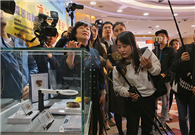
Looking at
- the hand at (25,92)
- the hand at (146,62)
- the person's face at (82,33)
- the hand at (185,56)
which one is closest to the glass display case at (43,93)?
the hand at (25,92)

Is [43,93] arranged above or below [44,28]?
below

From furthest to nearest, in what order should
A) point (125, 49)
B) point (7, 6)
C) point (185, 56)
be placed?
1. point (185, 56)
2. point (125, 49)
3. point (7, 6)

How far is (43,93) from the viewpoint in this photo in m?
0.71

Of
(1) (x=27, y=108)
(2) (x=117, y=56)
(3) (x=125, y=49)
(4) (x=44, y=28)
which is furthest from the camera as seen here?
(3) (x=125, y=49)

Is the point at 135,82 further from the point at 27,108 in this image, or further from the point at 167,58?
the point at 167,58

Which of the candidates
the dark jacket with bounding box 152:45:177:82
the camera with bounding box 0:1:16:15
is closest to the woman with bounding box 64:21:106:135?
the camera with bounding box 0:1:16:15

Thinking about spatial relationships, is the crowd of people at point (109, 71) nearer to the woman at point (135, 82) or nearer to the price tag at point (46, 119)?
the woman at point (135, 82)

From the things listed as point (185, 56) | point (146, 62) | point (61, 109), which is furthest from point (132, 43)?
point (61, 109)

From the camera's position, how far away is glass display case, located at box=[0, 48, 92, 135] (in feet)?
1.86

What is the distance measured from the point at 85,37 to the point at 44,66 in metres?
0.56

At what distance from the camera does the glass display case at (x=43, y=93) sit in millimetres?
567

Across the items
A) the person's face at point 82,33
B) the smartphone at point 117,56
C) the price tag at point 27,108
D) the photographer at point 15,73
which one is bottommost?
the price tag at point 27,108

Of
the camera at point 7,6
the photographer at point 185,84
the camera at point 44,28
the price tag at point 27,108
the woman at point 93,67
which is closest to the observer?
the camera at point 7,6

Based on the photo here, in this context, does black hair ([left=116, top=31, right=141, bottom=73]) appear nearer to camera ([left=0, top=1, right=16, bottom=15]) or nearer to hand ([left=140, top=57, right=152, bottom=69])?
hand ([left=140, top=57, right=152, bottom=69])
